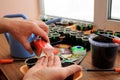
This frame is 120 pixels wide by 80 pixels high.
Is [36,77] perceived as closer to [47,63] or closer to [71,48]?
[47,63]

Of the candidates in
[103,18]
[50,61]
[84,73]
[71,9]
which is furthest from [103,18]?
[50,61]

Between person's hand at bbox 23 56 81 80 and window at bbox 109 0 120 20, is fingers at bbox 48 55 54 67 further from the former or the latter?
window at bbox 109 0 120 20

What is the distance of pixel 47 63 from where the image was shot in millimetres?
667

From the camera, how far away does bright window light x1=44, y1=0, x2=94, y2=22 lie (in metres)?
1.37

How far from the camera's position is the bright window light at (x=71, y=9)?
1367 mm

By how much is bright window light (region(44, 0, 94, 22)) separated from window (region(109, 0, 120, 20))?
0.17 m

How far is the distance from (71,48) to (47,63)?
338mm

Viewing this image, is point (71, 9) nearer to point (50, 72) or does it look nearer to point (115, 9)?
Result: point (115, 9)

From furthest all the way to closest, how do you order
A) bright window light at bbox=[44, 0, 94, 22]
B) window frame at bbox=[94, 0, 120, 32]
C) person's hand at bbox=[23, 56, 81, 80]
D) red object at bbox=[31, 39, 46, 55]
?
bright window light at bbox=[44, 0, 94, 22] → window frame at bbox=[94, 0, 120, 32] → red object at bbox=[31, 39, 46, 55] → person's hand at bbox=[23, 56, 81, 80]

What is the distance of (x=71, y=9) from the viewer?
1501 millimetres

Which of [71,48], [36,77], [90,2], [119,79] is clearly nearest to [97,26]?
[90,2]

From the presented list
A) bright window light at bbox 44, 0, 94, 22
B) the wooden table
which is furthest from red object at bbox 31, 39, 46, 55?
bright window light at bbox 44, 0, 94, 22

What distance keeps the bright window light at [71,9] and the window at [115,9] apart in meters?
0.17

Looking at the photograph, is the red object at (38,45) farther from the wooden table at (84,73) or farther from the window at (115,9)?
the window at (115,9)
